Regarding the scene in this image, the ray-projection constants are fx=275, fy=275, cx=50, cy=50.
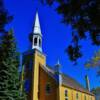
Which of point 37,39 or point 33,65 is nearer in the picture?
point 33,65

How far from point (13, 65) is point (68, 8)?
2825cm

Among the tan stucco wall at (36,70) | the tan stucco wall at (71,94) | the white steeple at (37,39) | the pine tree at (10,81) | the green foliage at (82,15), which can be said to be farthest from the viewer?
the white steeple at (37,39)

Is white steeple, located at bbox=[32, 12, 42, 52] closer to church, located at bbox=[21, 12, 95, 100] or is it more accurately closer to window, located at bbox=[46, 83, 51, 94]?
church, located at bbox=[21, 12, 95, 100]

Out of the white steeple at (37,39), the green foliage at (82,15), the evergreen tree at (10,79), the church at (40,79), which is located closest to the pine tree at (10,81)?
the evergreen tree at (10,79)

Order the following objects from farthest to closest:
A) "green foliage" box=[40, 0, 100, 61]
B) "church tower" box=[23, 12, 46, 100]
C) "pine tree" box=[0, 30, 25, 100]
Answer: "church tower" box=[23, 12, 46, 100] < "pine tree" box=[0, 30, 25, 100] < "green foliage" box=[40, 0, 100, 61]

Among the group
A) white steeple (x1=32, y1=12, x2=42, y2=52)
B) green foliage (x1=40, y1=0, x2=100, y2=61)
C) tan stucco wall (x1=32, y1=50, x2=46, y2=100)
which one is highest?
white steeple (x1=32, y1=12, x2=42, y2=52)

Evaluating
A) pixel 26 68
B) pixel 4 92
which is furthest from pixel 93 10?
pixel 26 68

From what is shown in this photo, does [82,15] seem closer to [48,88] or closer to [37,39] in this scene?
[48,88]

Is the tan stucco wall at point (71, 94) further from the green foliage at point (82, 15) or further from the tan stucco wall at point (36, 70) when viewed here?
the green foliage at point (82, 15)

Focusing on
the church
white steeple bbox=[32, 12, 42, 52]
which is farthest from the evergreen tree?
white steeple bbox=[32, 12, 42, 52]

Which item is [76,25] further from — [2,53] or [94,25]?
[2,53]

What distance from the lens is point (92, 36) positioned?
295 inches

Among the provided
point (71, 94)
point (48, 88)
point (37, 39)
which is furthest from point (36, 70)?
point (71, 94)

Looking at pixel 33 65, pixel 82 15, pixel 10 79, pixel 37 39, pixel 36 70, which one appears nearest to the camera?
pixel 82 15
